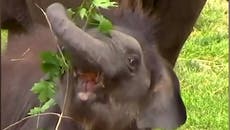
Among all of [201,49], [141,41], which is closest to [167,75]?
[141,41]

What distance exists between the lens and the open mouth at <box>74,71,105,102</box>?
209 cm

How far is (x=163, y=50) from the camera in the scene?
2781mm

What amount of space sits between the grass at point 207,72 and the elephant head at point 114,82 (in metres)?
1.15

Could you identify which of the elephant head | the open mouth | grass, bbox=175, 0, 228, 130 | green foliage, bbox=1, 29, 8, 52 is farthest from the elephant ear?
grass, bbox=175, 0, 228, 130

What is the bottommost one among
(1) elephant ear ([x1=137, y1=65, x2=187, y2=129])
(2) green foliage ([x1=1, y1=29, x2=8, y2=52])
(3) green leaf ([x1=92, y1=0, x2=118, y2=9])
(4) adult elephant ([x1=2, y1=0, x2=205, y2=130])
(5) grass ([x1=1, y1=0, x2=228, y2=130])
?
(5) grass ([x1=1, y1=0, x2=228, y2=130])

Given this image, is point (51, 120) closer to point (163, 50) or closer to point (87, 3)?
point (87, 3)

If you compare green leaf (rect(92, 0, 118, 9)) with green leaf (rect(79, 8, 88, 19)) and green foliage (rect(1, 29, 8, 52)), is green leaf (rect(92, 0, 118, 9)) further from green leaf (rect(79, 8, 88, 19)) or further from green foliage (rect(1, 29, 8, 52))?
green foliage (rect(1, 29, 8, 52))

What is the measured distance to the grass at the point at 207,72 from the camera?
11.7ft

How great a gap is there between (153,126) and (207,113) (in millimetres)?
1391

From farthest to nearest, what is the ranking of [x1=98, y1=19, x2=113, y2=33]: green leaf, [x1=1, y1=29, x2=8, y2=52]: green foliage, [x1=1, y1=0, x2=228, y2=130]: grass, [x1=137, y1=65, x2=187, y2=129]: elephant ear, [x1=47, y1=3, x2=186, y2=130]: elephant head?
[x1=1, y1=0, x2=228, y2=130]: grass < [x1=1, y1=29, x2=8, y2=52]: green foliage < [x1=137, y1=65, x2=187, y2=129]: elephant ear < [x1=98, y1=19, x2=113, y2=33]: green leaf < [x1=47, y1=3, x2=186, y2=130]: elephant head

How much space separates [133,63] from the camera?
2207mm

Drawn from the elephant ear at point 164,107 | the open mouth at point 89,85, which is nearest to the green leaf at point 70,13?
the open mouth at point 89,85

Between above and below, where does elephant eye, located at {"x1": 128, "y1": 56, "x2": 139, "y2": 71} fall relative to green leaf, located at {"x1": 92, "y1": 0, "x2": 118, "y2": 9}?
below

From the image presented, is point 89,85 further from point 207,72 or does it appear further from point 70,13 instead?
point 207,72
